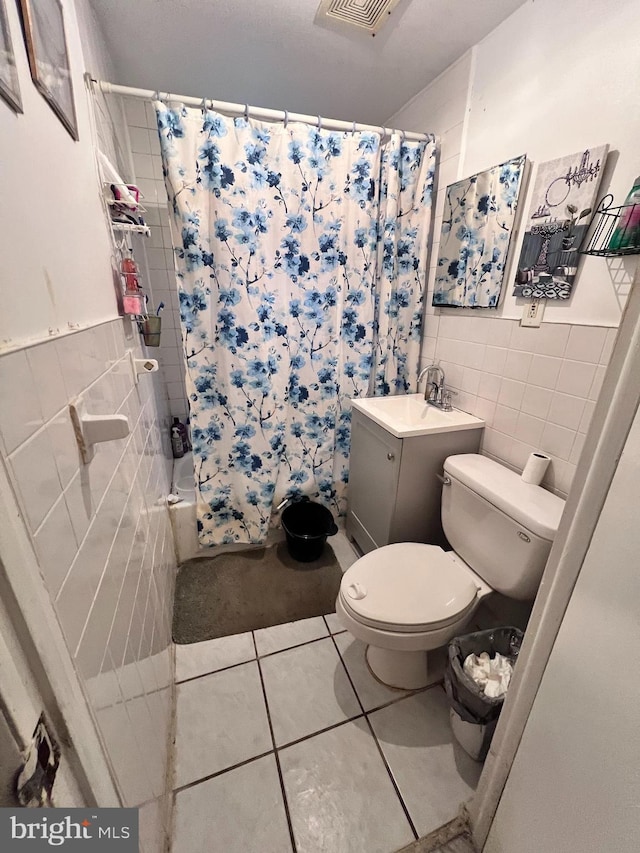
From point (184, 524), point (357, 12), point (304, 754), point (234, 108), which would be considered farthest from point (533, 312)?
point (184, 524)

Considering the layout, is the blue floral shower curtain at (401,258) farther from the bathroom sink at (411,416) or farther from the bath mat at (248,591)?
the bath mat at (248,591)

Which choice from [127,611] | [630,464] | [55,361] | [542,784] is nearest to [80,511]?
[55,361]

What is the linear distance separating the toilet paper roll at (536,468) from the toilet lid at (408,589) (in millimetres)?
402

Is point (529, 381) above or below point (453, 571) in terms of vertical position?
above

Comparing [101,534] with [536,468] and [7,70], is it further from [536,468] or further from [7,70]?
[536,468]

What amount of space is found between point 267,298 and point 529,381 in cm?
113

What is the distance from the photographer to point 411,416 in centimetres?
166

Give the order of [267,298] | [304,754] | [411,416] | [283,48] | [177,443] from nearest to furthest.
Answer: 1. [304,754]
2. [283,48]
3. [267,298]
4. [411,416]
5. [177,443]

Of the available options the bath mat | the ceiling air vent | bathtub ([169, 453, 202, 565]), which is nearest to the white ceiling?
the ceiling air vent

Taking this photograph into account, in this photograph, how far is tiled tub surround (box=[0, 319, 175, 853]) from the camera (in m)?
0.42

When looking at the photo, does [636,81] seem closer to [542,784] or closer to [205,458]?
[542,784]

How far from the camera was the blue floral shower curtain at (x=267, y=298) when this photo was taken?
137 cm

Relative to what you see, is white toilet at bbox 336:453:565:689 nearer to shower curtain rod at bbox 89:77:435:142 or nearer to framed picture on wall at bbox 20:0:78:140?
framed picture on wall at bbox 20:0:78:140

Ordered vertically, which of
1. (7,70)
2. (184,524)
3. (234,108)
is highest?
(234,108)
